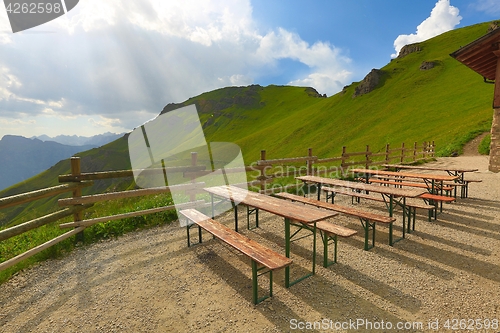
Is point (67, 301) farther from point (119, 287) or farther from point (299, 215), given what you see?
point (299, 215)

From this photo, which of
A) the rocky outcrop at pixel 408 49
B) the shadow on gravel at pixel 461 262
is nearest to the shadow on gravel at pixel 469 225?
the shadow on gravel at pixel 461 262

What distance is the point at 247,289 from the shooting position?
11.8ft

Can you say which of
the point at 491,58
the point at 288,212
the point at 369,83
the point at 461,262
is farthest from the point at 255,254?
the point at 369,83

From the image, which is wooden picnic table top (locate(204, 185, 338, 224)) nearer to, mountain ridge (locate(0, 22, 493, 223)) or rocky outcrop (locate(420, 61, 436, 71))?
mountain ridge (locate(0, 22, 493, 223))

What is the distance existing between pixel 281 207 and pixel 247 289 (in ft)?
4.61

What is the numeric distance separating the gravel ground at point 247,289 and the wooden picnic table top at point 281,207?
970 millimetres

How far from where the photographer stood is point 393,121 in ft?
145

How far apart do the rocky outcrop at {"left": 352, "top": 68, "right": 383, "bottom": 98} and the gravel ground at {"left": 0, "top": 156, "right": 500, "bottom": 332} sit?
7017cm

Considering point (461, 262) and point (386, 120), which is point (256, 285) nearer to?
point (461, 262)

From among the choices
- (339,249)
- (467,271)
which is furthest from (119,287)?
(467,271)

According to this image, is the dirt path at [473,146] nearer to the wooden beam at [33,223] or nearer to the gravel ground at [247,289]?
the gravel ground at [247,289]

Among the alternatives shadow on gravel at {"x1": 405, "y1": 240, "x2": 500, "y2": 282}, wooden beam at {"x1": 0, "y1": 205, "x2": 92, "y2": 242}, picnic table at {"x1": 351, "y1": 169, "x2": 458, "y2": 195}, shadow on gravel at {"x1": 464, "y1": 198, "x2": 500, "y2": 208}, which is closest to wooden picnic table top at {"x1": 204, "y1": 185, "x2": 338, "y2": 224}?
shadow on gravel at {"x1": 405, "y1": 240, "x2": 500, "y2": 282}

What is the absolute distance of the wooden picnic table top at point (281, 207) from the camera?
3.67 m

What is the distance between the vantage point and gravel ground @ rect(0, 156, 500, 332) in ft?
9.68
